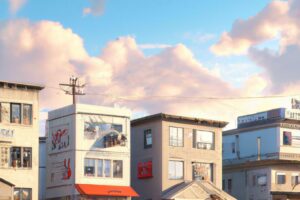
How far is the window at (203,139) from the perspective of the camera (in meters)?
73.5

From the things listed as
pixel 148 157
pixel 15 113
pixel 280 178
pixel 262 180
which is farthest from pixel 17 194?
pixel 280 178

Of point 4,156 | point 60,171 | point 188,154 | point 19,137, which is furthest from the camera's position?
point 188,154

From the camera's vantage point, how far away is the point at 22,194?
59.8 meters

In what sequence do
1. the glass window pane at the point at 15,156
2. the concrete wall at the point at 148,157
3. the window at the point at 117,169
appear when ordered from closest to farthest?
the glass window pane at the point at 15,156 < the window at the point at 117,169 < the concrete wall at the point at 148,157

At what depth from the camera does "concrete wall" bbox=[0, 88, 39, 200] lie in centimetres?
5953

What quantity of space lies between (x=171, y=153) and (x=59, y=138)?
11528mm

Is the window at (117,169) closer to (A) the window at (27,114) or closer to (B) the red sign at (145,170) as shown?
(B) the red sign at (145,170)

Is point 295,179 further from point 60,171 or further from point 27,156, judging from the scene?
point 27,156

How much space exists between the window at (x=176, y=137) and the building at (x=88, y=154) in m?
5.48

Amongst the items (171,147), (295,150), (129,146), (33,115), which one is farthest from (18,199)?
(295,150)

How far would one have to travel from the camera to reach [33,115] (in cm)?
6125

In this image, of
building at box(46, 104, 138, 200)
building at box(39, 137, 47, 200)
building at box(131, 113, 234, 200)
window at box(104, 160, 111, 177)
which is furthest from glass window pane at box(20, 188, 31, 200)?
building at box(131, 113, 234, 200)

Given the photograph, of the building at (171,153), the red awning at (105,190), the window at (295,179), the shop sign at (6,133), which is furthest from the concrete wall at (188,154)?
the shop sign at (6,133)

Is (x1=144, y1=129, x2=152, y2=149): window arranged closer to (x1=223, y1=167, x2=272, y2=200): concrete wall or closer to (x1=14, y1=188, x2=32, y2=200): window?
(x1=223, y1=167, x2=272, y2=200): concrete wall
